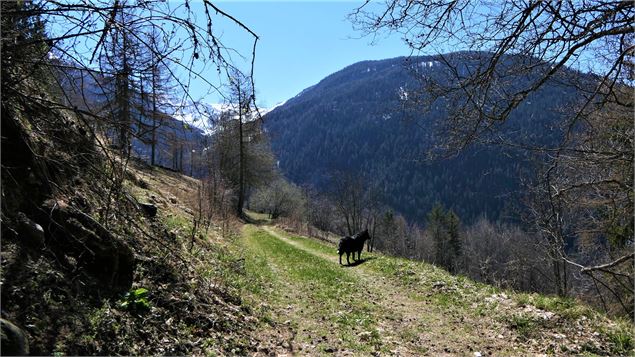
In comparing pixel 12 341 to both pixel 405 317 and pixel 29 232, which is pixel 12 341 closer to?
pixel 29 232

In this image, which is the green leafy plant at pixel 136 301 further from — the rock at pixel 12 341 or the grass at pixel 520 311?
the grass at pixel 520 311

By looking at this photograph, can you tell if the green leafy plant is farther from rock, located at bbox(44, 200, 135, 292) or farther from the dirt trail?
the dirt trail

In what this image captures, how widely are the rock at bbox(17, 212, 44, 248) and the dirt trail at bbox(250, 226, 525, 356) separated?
154 inches

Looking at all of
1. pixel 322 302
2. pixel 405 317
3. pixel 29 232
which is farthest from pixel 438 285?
pixel 29 232

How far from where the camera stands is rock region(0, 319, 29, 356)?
10.3ft

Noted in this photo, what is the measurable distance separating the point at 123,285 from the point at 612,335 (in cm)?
781

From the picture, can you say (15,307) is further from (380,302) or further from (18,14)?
(380,302)

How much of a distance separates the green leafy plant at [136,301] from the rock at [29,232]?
1.18m

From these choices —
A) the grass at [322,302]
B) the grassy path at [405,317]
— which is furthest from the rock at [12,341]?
the grass at [322,302]

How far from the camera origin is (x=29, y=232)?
4566 mm

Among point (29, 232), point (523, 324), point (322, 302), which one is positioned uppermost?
point (29, 232)

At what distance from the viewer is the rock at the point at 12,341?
124 inches

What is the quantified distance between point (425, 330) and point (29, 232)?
6707 mm

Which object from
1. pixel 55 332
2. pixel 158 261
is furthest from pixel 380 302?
pixel 55 332
